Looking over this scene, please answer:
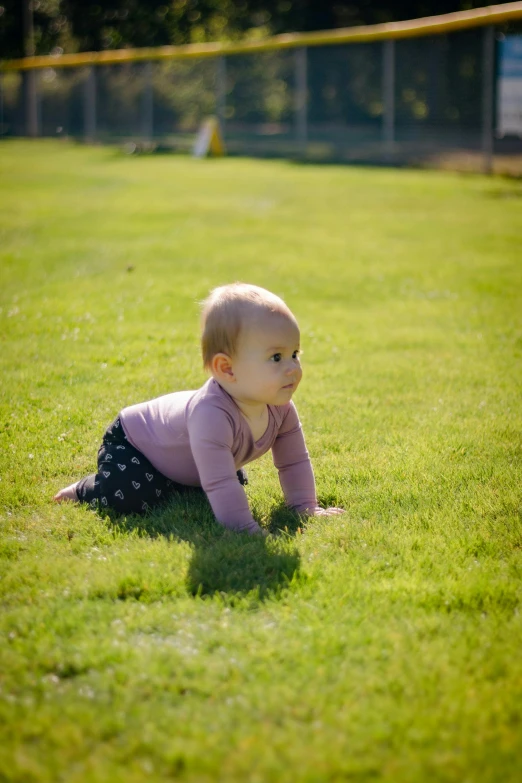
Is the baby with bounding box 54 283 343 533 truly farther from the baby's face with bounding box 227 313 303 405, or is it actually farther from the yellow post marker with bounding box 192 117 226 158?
the yellow post marker with bounding box 192 117 226 158

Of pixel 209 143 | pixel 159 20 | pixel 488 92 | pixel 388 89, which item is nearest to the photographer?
pixel 488 92

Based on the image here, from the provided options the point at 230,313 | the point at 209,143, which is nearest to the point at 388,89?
the point at 209,143

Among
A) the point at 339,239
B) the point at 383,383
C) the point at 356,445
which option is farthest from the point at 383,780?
the point at 339,239

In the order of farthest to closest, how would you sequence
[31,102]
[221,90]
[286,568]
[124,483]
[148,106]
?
1. [31,102]
2. [148,106]
3. [221,90]
4. [124,483]
5. [286,568]

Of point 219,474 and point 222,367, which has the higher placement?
point 222,367

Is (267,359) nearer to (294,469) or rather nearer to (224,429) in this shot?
(224,429)

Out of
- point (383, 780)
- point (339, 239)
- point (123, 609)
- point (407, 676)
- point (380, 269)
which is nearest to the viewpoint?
point (383, 780)

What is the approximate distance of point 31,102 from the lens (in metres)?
30.1

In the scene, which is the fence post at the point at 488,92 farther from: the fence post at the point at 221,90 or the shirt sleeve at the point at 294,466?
the shirt sleeve at the point at 294,466

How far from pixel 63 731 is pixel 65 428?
2300mm

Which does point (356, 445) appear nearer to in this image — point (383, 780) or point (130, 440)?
point (130, 440)

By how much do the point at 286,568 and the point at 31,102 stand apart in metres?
30.3

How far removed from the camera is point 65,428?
4.17 metres

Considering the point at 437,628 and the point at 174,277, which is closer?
the point at 437,628
